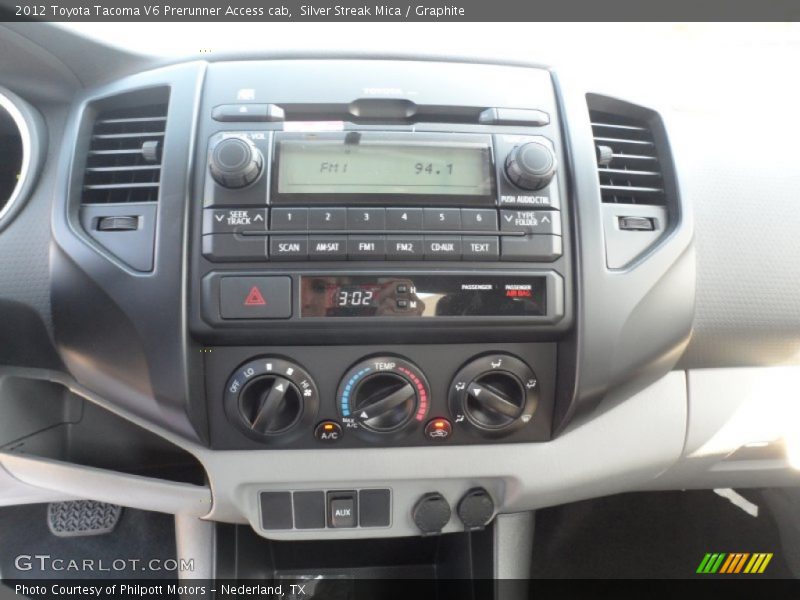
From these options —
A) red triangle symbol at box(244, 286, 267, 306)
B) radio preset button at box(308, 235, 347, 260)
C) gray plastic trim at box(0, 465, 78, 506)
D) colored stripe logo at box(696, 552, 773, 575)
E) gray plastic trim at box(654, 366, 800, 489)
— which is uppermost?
radio preset button at box(308, 235, 347, 260)

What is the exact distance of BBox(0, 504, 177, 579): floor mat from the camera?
1701mm

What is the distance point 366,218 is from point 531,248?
0.26m

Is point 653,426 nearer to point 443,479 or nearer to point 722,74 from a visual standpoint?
point 443,479

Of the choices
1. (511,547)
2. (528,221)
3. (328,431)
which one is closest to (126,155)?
(328,431)

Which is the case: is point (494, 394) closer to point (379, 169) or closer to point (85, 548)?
point (379, 169)

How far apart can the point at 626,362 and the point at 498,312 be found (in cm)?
24

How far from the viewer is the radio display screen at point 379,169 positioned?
3.19 feet

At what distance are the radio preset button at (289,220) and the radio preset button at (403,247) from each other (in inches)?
5.1

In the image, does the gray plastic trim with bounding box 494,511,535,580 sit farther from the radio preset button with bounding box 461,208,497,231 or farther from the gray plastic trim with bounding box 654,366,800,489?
the radio preset button with bounding box 461,208,497,231

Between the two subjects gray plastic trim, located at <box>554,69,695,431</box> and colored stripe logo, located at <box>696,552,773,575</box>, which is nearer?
gray plastic trim, located at <box>554,69,695,431</box>

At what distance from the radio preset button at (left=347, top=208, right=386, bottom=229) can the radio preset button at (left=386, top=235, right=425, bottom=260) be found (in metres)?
0.03

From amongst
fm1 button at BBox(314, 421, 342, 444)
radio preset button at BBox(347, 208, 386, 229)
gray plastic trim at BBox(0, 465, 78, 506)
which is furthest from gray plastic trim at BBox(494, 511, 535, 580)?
gray plastic trim at BBox(0, 465, 78, 506)

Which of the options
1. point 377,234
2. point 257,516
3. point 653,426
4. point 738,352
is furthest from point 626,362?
point 257,516

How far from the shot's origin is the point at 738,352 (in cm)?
117
